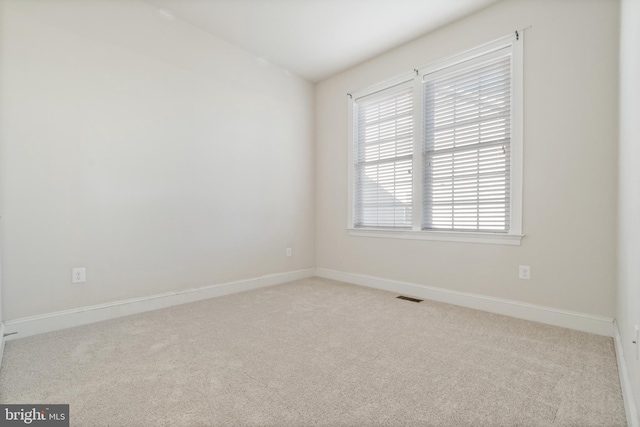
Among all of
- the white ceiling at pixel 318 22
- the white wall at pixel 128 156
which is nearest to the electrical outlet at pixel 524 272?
the white ceiling at pixel 318 22

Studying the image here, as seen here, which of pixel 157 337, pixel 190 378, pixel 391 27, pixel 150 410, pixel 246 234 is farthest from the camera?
pixel 246 234

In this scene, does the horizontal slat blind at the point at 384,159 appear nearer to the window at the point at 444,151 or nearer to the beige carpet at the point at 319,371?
the window at the point at 444,151

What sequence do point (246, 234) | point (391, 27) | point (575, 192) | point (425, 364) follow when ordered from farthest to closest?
point (246, 234), point (391, 27), point (575, 192), point (425, 364)

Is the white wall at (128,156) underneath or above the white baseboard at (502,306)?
above

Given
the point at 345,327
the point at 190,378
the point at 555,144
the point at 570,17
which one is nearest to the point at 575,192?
the point at 555,144

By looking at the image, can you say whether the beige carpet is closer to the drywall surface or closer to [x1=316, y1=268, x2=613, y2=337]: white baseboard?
[x1=316, y1=268, x2=613, y2=337]: white baseboard

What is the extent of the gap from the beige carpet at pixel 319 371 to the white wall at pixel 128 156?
553 mm

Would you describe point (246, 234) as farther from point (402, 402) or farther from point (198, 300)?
point (402, 402)

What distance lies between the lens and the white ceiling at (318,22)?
2.76m

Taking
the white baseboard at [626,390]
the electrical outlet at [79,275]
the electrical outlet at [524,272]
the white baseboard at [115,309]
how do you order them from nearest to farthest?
the white baseboard at [626,390], the white baseboard at [115,309], the electrical outlet at [79,275], the electrical outlet at [524,272]

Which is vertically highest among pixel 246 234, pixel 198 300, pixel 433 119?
pixel 433 119

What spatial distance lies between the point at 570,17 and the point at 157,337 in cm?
386

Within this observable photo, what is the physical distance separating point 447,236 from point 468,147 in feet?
2.88

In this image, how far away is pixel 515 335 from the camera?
220cm
